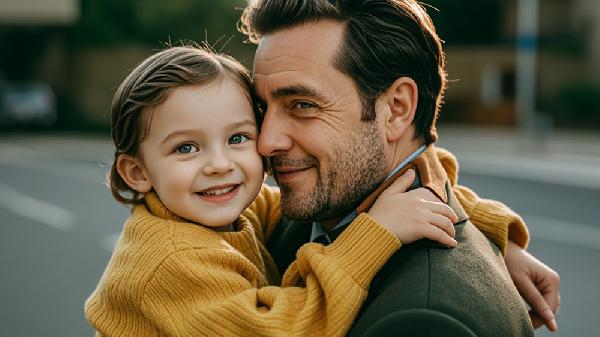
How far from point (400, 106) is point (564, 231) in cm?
871

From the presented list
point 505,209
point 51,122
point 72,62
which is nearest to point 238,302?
point 505,209

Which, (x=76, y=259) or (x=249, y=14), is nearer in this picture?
(x=249, y=14)

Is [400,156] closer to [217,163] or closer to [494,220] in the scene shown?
[494,220]

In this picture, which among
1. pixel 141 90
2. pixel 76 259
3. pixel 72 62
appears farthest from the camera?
pixel 72 62

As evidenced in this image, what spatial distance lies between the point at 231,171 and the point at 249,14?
58cm

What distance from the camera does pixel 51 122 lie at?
104 ft

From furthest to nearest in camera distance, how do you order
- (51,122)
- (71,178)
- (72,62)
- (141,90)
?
(72,62)
(51,122)
(71,178)
(141,90)

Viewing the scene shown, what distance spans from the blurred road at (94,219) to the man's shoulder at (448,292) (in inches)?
147

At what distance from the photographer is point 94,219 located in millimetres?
11961

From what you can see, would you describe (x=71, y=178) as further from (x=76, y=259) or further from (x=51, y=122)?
(x=51, y=122)

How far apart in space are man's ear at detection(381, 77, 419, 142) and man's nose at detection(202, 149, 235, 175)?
504 mm

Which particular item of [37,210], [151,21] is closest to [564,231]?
[37,210]

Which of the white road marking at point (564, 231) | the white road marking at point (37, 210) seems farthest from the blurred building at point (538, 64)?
the white road marking at point (37, 210)

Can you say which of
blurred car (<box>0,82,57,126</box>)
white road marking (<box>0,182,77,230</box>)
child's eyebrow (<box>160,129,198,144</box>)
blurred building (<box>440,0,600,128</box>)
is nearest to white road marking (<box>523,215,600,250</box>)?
white road marking (<box>0,182,77,230</box>)
